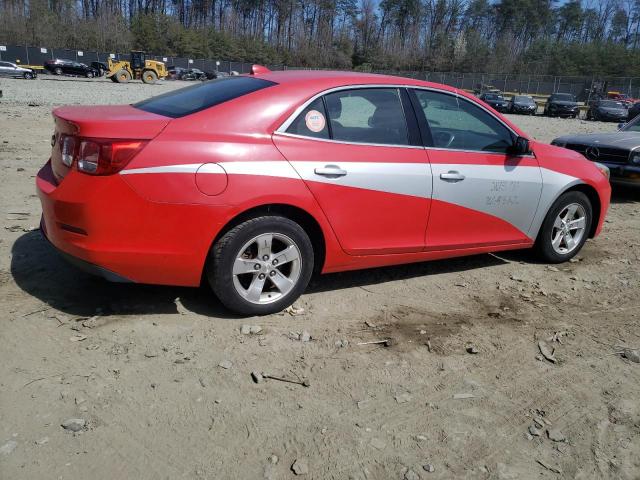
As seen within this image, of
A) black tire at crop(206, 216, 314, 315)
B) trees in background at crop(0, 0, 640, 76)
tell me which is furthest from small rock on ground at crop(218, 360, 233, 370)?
trees in background at crop(0, 0, 640, 76)

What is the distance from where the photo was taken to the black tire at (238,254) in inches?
137

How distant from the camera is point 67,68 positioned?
5109 cm

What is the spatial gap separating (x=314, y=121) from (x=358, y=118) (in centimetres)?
A: 38

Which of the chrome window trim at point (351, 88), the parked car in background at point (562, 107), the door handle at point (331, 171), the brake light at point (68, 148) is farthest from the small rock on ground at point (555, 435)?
the parked car in background at point (562, 107)

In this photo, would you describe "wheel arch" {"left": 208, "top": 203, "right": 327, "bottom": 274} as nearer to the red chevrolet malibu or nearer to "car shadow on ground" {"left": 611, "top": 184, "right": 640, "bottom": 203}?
the red chevrolet malibu

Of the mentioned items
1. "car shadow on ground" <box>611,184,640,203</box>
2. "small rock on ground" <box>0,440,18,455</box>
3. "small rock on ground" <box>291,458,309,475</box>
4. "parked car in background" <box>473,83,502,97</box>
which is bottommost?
"small rock on ground" <box>0,440,18,455</box>

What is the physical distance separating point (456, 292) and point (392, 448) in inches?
83.5

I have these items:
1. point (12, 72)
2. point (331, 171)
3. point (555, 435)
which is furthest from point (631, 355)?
point (12, 72)

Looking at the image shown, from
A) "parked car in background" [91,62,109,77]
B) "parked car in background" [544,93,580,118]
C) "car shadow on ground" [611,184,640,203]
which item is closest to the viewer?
"car shadow on ground" [611,184,640,203]

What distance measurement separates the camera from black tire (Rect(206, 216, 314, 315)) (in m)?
3.48

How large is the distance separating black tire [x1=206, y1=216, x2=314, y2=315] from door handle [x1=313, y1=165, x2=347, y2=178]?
38 centimetres

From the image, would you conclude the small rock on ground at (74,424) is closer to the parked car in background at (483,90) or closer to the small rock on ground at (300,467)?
the small rock on ground at (300,467)

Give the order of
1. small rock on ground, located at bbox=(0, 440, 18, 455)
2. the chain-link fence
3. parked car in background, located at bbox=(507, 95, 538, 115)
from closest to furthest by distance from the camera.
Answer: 1. small rock on ground, located at bbox=(0, 440, 18, 455)
2. parked car in background, located at bbox=(507, 95, 538, 115)
3. the chain-link fence

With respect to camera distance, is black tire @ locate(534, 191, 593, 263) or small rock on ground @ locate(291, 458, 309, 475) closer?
small rock on ground @ locate(291, 458, 309, 475)
